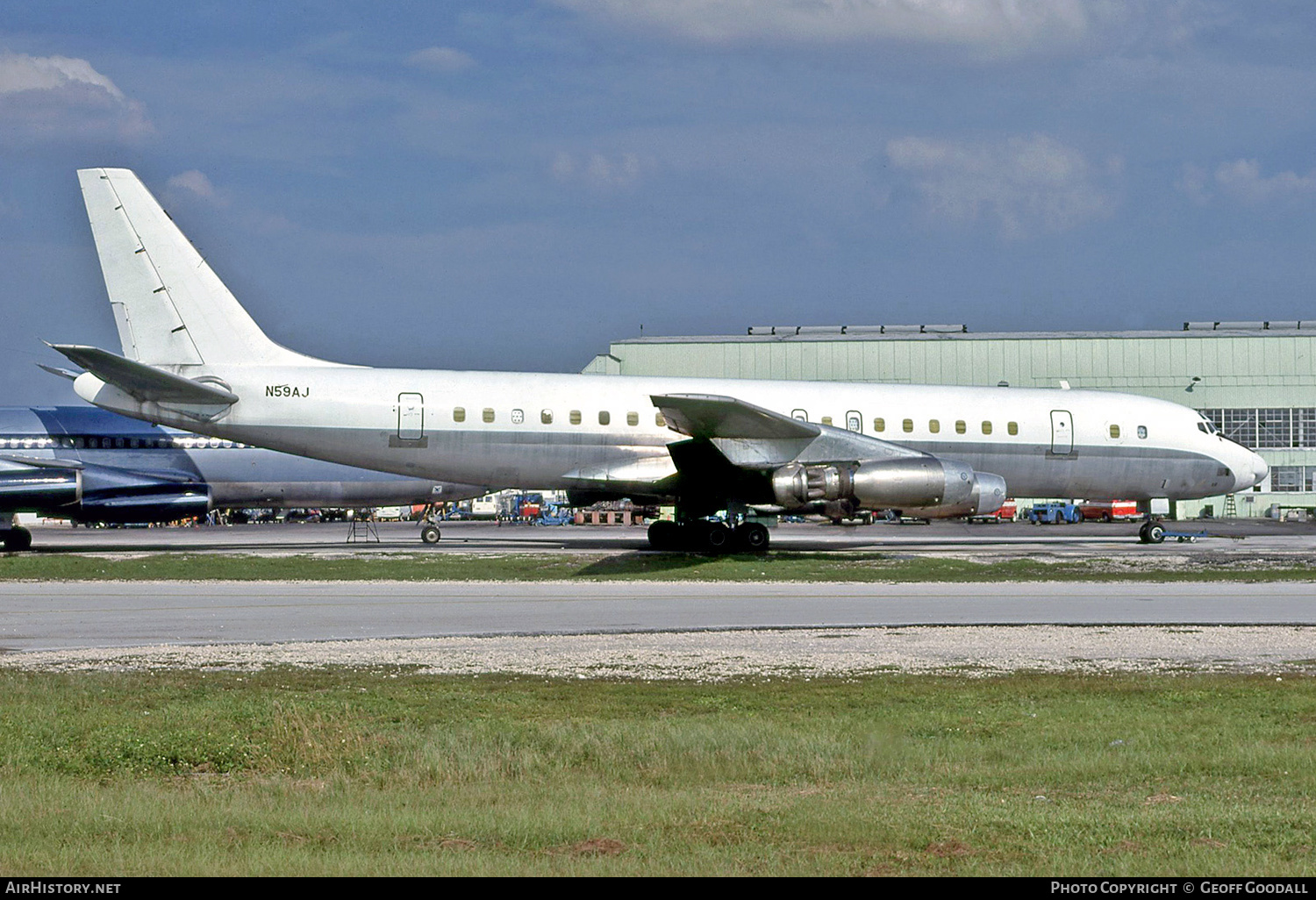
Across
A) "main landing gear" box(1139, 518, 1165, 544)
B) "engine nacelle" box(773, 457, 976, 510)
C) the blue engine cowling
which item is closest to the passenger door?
the blue engine cowling

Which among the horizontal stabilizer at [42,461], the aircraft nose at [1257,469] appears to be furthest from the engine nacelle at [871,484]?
the horizontal stabilizer at [42,461]

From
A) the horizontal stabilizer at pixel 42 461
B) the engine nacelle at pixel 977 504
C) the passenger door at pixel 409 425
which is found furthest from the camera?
the horizontal stabilizer at pixel 42 461

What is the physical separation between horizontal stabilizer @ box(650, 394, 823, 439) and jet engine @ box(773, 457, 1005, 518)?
84 centimetres

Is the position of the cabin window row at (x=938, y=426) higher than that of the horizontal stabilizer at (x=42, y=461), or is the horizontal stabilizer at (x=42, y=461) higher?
the cabin window row at (x=938, y=426)

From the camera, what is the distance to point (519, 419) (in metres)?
31.2

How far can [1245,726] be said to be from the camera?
9.96 m

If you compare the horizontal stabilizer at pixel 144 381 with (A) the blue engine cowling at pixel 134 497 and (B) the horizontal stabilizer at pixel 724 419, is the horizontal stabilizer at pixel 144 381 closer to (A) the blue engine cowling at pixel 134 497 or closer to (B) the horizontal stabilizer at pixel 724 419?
(A) the blue engine cowling at pixel 134 497

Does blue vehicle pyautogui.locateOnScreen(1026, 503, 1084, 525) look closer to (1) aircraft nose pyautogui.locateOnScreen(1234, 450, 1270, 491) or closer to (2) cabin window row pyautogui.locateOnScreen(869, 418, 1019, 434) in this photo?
(1) aircraft nose pyautogui.locateOnScreen(1234, 450, 1270, 491)

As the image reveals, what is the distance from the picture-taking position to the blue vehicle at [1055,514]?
2516 inches

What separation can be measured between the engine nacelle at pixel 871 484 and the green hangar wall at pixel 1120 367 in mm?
43524

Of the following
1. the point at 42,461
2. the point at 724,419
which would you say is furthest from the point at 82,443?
the point at 724,419

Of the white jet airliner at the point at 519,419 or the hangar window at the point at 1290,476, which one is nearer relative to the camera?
the white jet airliner at the point at 519,419

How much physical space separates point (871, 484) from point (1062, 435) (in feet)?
26.2

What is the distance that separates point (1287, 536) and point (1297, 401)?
34.7 m
